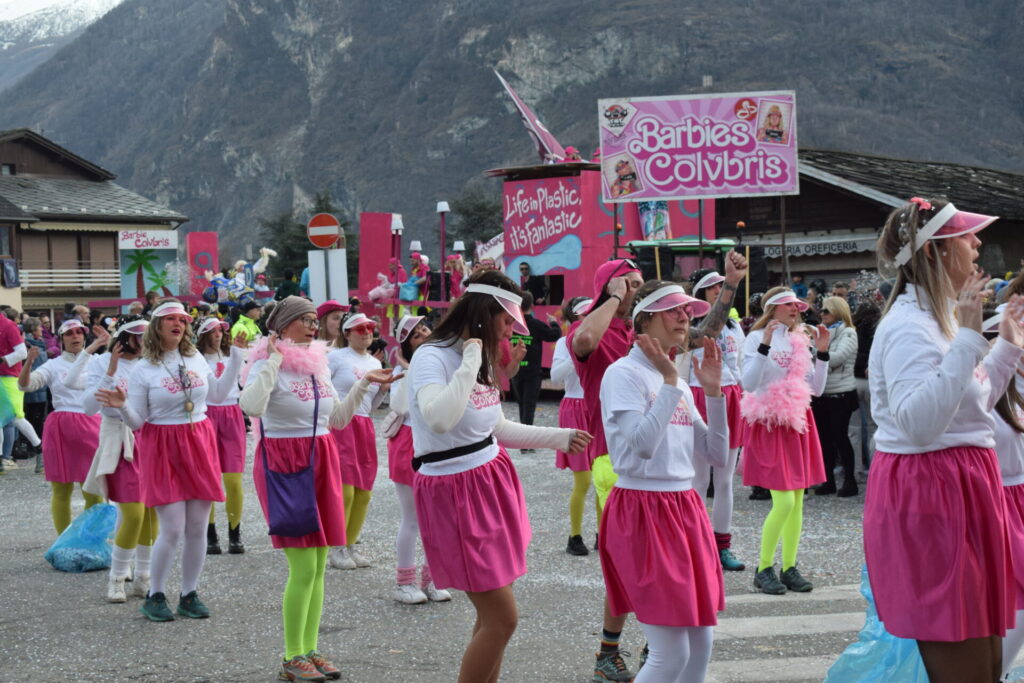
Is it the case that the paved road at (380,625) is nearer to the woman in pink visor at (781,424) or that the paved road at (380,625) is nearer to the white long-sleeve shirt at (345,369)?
the woman in pink visor at (781,424)

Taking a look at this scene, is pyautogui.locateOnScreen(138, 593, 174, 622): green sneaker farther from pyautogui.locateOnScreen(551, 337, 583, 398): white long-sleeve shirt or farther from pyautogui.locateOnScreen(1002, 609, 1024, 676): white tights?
pyautogui.locateOnScreen(1002, 609, 1024, 676): white tights

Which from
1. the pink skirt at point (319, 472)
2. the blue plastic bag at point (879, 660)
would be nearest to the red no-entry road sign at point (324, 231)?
the pink skirt at point (319, 472)

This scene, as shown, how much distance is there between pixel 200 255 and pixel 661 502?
1222 inches

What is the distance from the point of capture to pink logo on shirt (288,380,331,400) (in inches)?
244

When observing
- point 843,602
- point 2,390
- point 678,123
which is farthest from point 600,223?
point 843,602

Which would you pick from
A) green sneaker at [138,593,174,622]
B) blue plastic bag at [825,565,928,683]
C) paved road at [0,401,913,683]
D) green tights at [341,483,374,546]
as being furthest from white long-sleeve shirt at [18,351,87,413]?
blue plastic bag at [825,565,928,683]

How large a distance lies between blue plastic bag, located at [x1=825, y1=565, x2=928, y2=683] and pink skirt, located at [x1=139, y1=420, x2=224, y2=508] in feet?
12.8

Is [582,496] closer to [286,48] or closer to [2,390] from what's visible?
[2,390]

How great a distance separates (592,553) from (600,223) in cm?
1278

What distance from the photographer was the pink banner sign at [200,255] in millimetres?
33344

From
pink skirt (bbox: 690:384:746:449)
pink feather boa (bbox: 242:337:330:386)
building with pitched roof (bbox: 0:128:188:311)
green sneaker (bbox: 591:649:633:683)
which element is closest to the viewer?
green sneaker (bbox: 591:649:633:683)

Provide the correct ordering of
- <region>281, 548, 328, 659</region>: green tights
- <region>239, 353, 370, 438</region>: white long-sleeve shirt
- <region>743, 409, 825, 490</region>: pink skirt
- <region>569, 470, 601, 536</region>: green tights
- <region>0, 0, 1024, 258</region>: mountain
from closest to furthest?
<region>281, 548, 328, 659</region>: green tights < <region>239, 353, 370, 438</region>: white long-sleeve shirt < <region>743, 409, 825, 490</region>: pink skirt < <region>569, 470, 601, 536</region>: green tights < <region>0, 0, 1024, 258</region>: mountain

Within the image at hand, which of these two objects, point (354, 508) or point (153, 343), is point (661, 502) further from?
point (354, 508)

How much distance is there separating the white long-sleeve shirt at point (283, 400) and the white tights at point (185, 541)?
1153 mm
